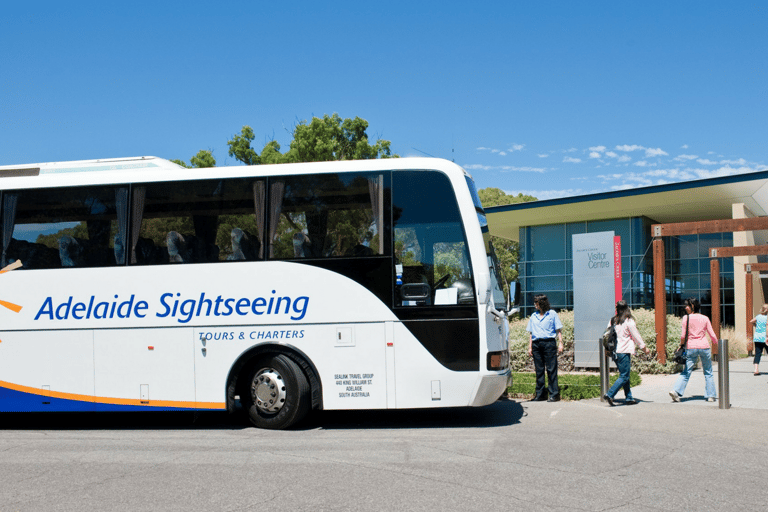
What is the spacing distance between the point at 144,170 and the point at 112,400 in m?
3.13

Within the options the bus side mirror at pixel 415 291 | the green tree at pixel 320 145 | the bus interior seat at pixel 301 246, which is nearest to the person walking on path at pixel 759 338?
the bus side mirror at pixel 415 291

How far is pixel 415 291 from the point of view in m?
8.99

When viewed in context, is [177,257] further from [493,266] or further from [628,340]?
[628,340]

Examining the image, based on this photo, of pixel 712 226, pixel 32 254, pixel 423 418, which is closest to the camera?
pixel 32 254

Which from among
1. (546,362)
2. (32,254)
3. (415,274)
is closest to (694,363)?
(546,362)

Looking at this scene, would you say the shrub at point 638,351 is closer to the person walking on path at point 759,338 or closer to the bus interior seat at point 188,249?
the person walking on path at point 759,338

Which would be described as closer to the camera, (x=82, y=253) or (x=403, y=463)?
(x=403, y=463)

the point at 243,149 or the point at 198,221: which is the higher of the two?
the point at 243,149

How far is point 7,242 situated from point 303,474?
588 cm

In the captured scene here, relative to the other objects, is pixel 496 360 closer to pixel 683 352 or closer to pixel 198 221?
pixel 198 221

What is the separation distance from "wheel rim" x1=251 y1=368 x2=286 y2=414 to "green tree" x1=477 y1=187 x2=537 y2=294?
45.3 m

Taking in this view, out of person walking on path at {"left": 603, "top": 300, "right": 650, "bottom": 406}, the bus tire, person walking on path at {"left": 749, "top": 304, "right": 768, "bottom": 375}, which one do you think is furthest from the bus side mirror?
person walking on path at {"left": 749, "top": 304, "right": 768, "bottom": 375}

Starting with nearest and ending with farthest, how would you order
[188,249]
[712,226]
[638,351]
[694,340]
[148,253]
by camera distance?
1. [188,249]
2. [148,253]
3. [694,340]
4. [638,351]
5. [712,226]

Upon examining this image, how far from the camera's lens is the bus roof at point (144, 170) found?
9266 millimetres
